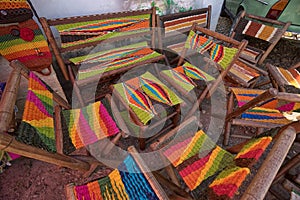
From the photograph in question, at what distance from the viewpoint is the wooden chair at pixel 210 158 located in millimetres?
1140

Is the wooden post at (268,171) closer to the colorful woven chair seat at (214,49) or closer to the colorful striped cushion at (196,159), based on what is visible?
the colorful striped cushion at (196,159)

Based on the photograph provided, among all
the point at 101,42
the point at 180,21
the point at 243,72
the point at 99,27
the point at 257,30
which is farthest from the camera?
the point at 257,30

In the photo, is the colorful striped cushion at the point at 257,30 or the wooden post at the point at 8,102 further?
the colorful striped cushion at the point at 257,30

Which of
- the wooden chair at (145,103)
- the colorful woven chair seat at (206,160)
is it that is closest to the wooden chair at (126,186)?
the colorful woven chair seat at (206,160)

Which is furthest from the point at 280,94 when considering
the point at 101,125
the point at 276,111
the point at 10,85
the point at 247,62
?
the point at 10,85

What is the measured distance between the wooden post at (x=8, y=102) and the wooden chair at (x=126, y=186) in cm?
58

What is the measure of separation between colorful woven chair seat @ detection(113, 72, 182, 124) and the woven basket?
116 centimetres

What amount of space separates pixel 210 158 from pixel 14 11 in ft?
7.62

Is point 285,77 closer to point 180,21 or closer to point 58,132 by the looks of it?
point 180,21

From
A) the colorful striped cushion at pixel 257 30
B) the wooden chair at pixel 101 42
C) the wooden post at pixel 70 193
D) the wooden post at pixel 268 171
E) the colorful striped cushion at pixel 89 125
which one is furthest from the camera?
the colorful striped cushion at pixel 257 30

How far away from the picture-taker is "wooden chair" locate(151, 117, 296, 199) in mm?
1140

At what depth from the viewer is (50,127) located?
4.37 ft

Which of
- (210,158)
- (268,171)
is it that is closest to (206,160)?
(210,158)

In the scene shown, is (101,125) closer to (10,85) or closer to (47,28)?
(10,85)
